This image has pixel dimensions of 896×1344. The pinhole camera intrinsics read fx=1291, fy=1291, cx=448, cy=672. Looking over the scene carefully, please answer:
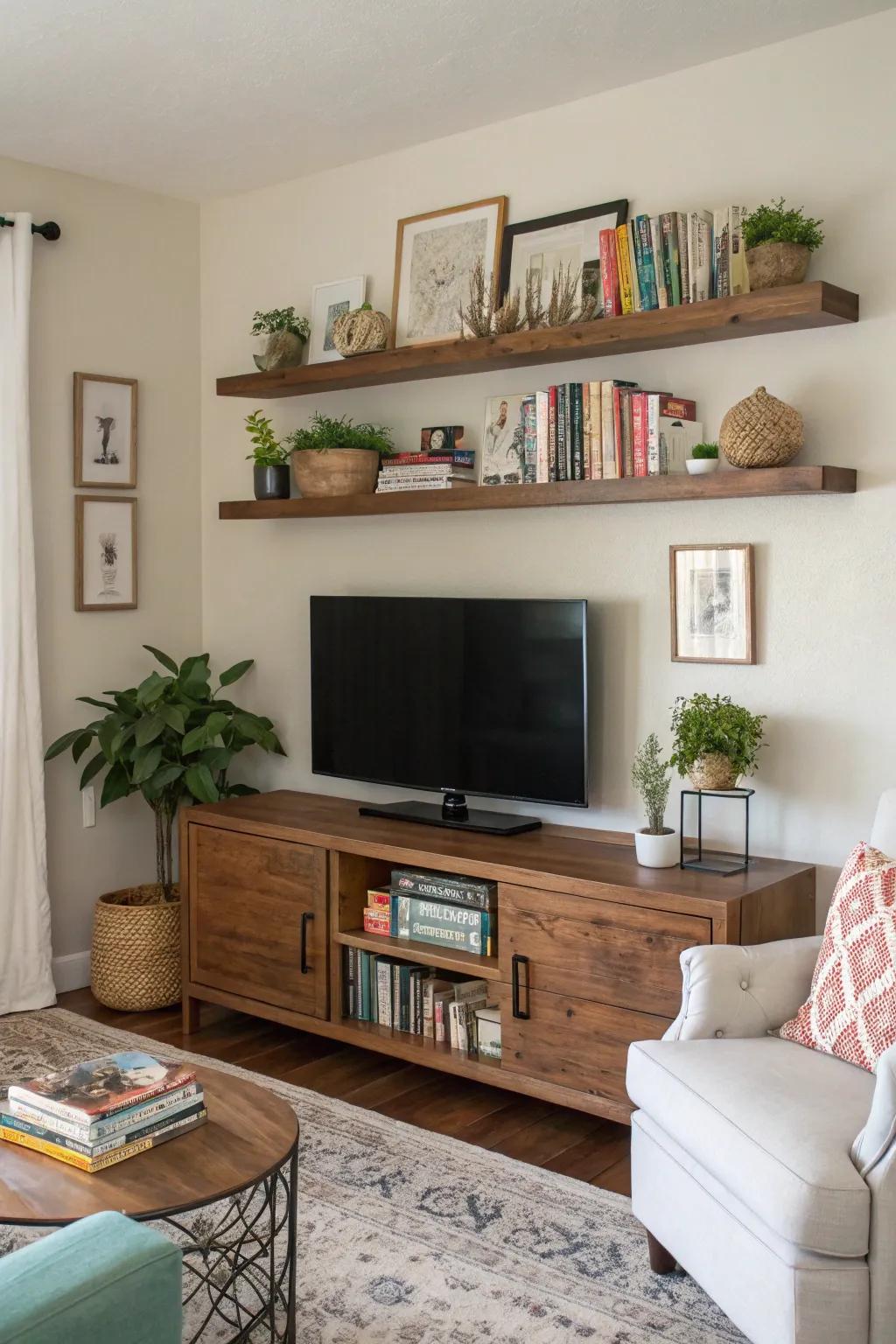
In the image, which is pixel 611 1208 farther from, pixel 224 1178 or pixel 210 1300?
pixel 224 1178

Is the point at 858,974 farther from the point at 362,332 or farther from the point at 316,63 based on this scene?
the point at 316,63

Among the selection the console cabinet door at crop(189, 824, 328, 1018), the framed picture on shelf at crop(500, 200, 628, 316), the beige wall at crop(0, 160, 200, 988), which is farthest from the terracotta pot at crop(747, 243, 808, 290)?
the beige wall at crop(0, 160, 200, 988)

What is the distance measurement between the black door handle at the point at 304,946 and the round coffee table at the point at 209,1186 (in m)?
1.18

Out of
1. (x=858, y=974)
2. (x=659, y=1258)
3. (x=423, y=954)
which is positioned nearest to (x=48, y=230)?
(x=423, y=954)

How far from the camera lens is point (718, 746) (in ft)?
10.0

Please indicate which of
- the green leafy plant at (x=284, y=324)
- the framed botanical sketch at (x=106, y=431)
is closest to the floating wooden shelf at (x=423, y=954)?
the framed botanical sketch at (x=106, y=431)

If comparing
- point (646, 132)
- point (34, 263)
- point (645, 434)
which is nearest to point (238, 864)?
point (645, 434)

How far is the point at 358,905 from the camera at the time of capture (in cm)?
361

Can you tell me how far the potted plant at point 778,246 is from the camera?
9.49ft

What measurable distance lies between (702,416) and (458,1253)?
2030 mm

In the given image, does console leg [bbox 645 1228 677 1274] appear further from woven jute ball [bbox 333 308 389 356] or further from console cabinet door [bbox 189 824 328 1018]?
woven jute ball [bbox 333 308 389 356]

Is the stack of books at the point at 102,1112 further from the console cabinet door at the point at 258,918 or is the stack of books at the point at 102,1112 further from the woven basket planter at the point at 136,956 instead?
the woven basket planter at the point at 136,956

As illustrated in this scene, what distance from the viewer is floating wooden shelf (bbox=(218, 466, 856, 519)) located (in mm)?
2916

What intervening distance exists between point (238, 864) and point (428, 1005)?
0.75m
